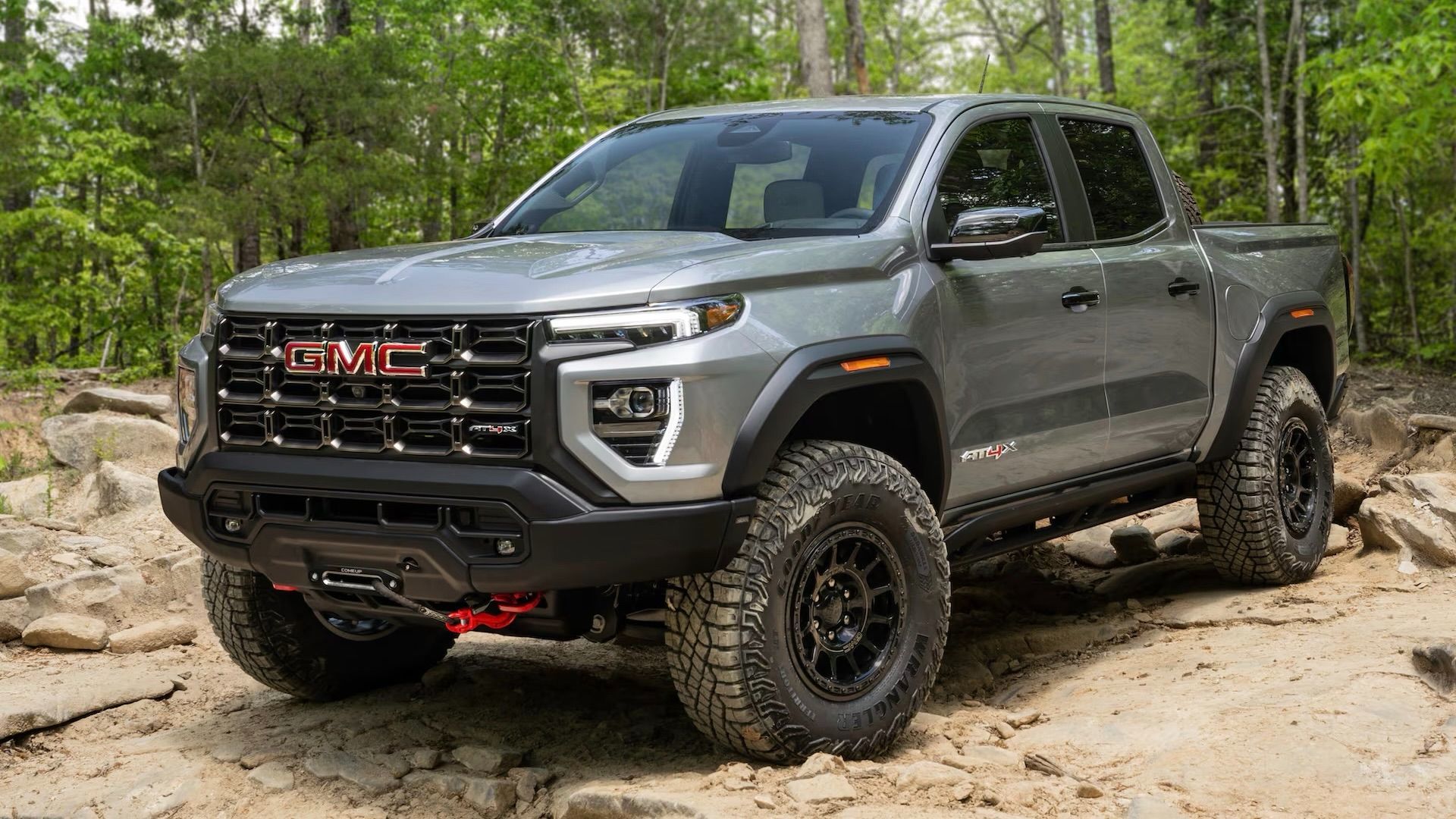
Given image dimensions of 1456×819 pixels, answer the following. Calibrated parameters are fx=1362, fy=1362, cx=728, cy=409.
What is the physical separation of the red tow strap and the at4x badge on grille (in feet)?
5.15

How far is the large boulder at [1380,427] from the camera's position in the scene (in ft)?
27.5

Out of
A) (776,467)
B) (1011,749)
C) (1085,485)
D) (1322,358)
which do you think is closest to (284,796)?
A: (776,467)

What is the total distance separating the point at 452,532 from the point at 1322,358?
502 centimetres

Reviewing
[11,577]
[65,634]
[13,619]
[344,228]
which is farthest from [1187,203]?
[344,228]

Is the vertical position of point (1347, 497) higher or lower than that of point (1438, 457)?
A: lower

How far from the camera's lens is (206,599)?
4.75m

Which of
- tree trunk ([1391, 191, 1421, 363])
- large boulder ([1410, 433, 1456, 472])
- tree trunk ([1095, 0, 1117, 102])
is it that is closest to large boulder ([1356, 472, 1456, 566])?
large boulder ([1410, 433, 1456, 472])

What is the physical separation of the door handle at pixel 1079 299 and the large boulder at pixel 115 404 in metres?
7.47

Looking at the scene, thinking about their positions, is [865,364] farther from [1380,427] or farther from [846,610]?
[1380,427]

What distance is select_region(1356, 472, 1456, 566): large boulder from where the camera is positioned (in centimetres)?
636

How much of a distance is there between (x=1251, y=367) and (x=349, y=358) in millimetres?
4096

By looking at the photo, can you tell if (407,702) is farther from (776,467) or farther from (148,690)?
(776,467)

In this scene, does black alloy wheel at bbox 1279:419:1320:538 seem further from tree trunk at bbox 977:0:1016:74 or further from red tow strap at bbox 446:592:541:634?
tree trunk at bbox 977:0:1016:74

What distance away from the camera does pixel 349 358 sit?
142 inches
